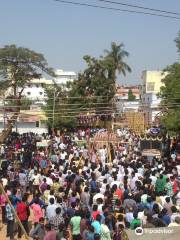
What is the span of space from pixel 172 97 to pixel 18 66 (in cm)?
2096

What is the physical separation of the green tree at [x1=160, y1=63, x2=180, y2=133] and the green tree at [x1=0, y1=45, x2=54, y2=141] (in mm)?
17975

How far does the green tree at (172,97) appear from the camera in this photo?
2794cm

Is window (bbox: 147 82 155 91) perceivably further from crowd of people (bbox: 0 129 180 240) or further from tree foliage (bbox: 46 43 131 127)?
crowd of people (bbox: 0 129 180 240)

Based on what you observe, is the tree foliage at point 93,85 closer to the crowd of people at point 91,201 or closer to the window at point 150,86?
the crowd of people at point 91,201

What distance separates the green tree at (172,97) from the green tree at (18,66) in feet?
59.0

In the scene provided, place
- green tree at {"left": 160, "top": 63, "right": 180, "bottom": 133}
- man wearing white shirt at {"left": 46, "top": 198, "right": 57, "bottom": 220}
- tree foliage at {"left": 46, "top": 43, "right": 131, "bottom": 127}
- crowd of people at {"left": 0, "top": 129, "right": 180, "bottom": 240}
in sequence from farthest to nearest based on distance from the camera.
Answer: tree foliage at {"left": 46, "top": 43, "right": 131, "bottom": 127}
green tree at {"left": 160, "top": 63, "right": 180, "bottom": 133}
man wearing white shirt at {"left": 46, "top": 198, "right": 57, "bottom": 220}
crowd of people at {"left": 0, "top": 129, "right": 180, "bottom": 240}

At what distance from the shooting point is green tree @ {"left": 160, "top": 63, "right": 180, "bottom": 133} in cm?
2794

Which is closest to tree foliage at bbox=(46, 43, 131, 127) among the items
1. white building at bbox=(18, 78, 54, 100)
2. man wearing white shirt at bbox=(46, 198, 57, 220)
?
white building at bbox=(18, 78, 54, 100)

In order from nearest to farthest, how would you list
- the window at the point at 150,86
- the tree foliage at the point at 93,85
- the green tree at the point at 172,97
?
the green tree at the point at 172,97, the tree foliage at the point at 93,85, the window at the point at 150,86

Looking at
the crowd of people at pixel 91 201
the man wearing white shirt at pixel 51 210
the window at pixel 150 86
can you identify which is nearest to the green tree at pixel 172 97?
the crowd of people at pixel 91 201

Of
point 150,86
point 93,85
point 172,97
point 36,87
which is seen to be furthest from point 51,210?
point 150,86

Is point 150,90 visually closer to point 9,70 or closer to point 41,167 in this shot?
point 9,70

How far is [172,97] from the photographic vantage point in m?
29.2

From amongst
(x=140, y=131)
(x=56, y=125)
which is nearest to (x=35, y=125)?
(x=56, y=125)
